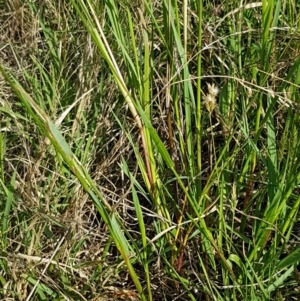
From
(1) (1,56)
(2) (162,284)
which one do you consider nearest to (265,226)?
(2) (162,284)

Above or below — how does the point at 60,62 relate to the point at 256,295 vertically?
above

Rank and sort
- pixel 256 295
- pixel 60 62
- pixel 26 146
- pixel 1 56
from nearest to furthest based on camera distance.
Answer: pixel 256 295 → pixel 26 146 → pixel 60 62 → pixel 1 56

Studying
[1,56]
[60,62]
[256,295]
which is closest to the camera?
[256,295]

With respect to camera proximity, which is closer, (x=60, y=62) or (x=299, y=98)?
(x=299, y=98)

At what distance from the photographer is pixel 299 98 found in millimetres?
1159

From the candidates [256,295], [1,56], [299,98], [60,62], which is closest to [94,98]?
[60,62]

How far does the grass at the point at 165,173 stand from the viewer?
1090 millimetres

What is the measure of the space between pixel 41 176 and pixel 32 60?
0.39 metres

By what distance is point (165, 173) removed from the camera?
1220 mm

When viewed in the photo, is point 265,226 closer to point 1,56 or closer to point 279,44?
point 279,44

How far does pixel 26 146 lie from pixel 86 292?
356 mm

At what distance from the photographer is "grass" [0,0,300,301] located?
3.58 ft

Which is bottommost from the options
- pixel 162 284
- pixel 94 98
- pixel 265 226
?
pixel 162 284

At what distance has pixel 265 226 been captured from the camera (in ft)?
3.65
